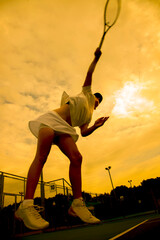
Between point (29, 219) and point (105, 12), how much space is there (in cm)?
390

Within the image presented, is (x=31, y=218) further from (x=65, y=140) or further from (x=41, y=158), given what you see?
(x=65, y=140)

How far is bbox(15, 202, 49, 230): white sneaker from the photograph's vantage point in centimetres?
156

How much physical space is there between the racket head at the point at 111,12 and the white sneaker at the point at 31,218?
3356 mm

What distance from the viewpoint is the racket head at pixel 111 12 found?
11.9 feet

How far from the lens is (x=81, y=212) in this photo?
188 cm

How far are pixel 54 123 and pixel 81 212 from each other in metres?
1.02

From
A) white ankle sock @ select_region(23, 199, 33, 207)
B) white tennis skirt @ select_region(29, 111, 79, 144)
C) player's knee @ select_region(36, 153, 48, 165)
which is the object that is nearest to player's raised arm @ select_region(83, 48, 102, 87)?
white tennis skirt @ select_region(29, 111, 79, 144)

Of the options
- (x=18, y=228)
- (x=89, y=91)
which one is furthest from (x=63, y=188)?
(x=89, y=91)

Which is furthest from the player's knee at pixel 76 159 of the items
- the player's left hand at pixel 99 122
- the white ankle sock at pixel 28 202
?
the white ankle sock at pixel 28 202

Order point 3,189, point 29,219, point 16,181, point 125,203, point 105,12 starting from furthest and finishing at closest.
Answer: point 125,203
point 16,181
point 3,189
point 105,12
point 29,219

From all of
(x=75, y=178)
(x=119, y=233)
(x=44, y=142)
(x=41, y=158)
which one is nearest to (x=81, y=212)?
(x=75, y=178)

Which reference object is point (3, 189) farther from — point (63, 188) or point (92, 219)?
point (92, 219)

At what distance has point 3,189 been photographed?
9.16 m

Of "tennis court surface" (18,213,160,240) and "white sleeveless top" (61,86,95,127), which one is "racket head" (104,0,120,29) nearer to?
"white sleeveless top" (61,86,95,127)
